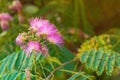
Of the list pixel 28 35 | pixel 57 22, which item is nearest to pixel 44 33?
pixel 28 35

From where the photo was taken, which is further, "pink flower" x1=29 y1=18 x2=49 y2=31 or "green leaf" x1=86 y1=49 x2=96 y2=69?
"green leaf" x1=86 y1=49 x2=96 y2=69

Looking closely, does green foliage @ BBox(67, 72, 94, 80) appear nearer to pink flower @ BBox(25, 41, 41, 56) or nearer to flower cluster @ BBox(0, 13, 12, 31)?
pink flower @ BBox(25, 41, 41, 56)

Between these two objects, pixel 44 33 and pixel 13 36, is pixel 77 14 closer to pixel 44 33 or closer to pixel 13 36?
pixel 13 36

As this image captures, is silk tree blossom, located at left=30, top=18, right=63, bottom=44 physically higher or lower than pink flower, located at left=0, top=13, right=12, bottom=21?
lower

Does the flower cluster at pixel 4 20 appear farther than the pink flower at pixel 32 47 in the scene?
Yes

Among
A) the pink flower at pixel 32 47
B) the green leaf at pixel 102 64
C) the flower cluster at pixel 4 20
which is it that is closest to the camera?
the pink flower at pixel 32 47

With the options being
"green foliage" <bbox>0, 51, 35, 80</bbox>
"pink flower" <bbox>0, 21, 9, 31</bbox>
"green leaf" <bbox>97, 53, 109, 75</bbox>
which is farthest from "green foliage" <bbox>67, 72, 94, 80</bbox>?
"pink flower" <bbox>0, 21, 9, 31</bbox>

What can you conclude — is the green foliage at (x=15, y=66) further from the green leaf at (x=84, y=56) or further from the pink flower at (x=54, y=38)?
the green leaf at (x=84, y=56)

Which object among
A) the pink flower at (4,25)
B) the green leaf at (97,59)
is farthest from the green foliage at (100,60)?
the pink flower at (4,25)

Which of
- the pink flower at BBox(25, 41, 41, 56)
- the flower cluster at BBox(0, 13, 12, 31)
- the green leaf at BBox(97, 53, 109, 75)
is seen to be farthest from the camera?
the flower cluster at BBox(0, 13, 12, 31)
